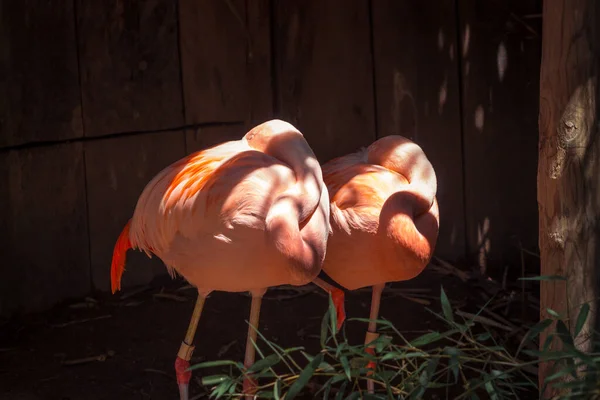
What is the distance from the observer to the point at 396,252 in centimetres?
322

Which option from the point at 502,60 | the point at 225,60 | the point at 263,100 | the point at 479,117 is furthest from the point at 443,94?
the point at 225,60

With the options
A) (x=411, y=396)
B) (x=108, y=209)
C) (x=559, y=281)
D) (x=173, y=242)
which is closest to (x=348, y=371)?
(x=411, y=396)

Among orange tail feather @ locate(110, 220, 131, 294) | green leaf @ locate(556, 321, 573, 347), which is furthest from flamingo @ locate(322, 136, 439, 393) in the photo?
green leaf @ locate(556, 321, 573, 347)

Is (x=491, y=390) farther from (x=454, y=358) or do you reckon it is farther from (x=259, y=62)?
(x=259, y=62)

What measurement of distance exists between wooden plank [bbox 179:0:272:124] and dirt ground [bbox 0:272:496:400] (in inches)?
32.3

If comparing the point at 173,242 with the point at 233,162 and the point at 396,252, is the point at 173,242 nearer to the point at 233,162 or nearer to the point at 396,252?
the point at 233,162

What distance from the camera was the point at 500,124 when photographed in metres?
4.36

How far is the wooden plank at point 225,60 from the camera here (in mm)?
4230

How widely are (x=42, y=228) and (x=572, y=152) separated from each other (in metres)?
2.20

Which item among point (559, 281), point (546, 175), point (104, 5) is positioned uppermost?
point (104, 5)

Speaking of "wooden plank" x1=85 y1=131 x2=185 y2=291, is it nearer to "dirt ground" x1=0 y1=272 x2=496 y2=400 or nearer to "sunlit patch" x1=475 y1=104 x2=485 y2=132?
"dirt ground" x1=0 y1=272 x2=496 y2=400

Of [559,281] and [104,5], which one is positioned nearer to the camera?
[559,281]

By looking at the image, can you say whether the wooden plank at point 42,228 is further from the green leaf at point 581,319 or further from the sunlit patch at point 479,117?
the green leaf at point 581,319

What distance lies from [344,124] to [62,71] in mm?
1265
